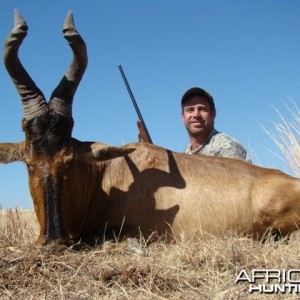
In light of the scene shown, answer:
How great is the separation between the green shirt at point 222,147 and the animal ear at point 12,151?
397 centimetres

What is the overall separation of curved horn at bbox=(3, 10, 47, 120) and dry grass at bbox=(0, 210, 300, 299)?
153 cm

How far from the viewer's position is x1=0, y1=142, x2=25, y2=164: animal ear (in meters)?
4.95

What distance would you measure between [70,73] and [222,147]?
374 cm

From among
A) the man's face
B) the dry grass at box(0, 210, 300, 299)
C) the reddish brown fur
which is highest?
Answer: the man's face

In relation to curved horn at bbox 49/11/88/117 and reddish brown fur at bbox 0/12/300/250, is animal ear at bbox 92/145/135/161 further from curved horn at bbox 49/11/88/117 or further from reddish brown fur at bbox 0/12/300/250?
curved horn at bbox 49/11/88/117

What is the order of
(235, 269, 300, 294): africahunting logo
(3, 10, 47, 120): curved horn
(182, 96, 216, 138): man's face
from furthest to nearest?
(182, 96, 216, 138): man's face → (3, 10, 47, 120): curved horn → (235, 269, 300, 294): africahunting logo

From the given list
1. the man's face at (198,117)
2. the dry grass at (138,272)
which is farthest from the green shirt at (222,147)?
the dry grass at (138,272)

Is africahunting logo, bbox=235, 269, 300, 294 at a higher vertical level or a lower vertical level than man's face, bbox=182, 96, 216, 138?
lower

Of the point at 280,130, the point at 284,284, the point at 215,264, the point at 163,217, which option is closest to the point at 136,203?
the point at 163,217

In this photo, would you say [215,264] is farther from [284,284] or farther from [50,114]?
[50,114]

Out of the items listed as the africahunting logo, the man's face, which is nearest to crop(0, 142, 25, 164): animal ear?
the africahunting logo

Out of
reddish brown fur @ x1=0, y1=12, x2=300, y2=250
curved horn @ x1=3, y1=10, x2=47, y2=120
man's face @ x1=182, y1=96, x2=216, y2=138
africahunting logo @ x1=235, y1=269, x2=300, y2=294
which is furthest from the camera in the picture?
man's face @ x1=182, y1=96, x2=216, y2=138

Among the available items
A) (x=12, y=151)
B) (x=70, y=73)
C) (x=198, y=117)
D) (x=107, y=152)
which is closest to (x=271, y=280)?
(x=107, y=152)

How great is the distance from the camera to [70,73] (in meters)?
5.14
